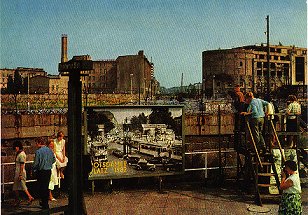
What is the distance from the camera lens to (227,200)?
9.23 meters

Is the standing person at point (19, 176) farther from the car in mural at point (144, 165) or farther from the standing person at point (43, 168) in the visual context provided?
the car in mural at point (144, 165)

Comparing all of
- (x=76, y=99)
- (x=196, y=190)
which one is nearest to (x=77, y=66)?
(x=76, y=99)

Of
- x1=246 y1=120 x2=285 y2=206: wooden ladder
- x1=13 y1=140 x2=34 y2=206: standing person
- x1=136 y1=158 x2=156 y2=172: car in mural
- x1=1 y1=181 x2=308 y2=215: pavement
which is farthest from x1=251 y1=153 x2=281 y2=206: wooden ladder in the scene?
x1=13 y1=140 x2=34 y2=206: standing person

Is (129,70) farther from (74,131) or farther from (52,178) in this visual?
(74,131)

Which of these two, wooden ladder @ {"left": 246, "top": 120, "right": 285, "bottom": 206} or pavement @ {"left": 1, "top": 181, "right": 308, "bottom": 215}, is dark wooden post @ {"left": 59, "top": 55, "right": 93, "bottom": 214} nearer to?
pavement @ {"left": 1, "top": 181, "right": 308, "bottom": 215}

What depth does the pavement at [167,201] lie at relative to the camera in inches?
331

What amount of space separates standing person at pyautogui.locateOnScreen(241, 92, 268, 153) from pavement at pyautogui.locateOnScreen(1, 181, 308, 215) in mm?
1292

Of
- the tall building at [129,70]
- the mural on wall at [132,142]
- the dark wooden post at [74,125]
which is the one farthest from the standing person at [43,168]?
the tall building at [129,70]

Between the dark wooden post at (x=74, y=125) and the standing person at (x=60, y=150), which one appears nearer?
the dark wooden post at (x=74, y=125)

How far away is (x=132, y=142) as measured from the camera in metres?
9.73

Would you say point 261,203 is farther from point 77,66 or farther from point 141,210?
point 77,66

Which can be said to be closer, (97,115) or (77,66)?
(77,66)

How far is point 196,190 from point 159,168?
114 cm

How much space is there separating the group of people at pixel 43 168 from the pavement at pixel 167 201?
1.19ft
